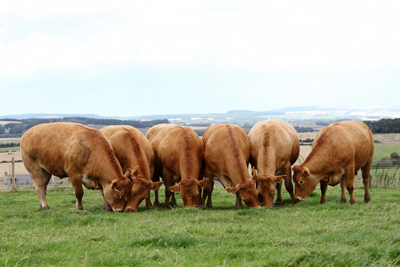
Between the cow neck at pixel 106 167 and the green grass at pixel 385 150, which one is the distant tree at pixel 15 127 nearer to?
the green grass at pixel 385 150

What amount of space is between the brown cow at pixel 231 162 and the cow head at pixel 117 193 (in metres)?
2.47

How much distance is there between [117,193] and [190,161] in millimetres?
2245

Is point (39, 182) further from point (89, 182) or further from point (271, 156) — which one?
point (271, 156)

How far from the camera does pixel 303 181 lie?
11.7 meters

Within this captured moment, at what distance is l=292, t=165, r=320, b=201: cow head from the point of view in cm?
1156

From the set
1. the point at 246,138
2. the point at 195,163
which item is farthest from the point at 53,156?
the point at 246,138

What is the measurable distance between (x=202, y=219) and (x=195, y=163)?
3116mm

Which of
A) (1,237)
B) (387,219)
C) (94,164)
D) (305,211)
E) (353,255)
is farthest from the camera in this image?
(94,164)

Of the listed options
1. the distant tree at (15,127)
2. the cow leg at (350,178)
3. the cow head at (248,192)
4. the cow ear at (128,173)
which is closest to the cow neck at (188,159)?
the cow head at (248,192)

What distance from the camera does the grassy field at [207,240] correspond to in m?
5.00

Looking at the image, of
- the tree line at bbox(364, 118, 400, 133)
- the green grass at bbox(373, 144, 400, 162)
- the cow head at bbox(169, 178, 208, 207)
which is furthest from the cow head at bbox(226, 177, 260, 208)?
the tree line at bbox(364, 118, 400, 133)

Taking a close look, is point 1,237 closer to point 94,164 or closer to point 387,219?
point 94,164

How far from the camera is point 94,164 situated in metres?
10.9

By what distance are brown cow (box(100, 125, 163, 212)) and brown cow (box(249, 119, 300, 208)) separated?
2974 mm
